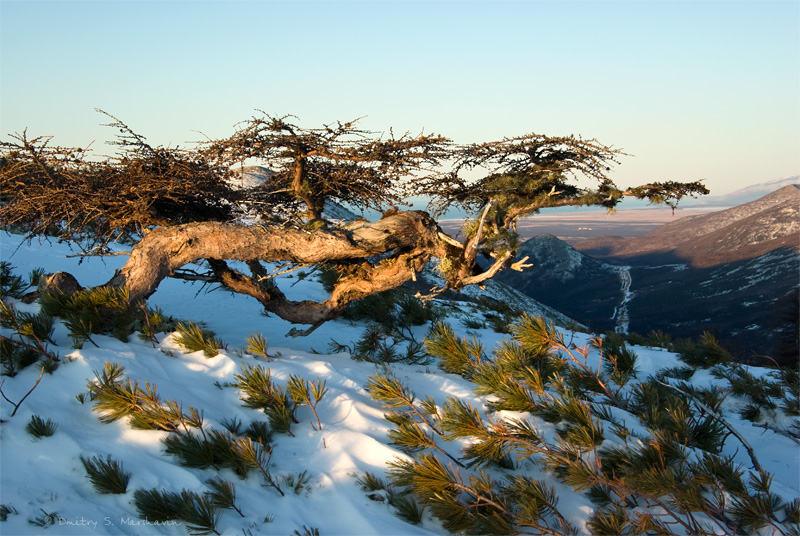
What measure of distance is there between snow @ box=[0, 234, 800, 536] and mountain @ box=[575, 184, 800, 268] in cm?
11471

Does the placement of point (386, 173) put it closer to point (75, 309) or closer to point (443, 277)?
point (443, 277)

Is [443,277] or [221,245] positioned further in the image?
[443,277]

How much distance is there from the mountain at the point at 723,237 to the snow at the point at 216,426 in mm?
114710

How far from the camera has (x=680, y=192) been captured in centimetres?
572

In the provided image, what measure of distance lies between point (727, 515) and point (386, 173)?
203 inches

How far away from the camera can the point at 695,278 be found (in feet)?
331

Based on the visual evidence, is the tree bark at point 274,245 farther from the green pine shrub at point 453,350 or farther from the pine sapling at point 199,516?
the pine sapling at point 199,516

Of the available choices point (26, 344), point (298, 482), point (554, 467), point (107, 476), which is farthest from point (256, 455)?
point (26, 344)

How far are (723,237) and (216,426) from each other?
152 metres

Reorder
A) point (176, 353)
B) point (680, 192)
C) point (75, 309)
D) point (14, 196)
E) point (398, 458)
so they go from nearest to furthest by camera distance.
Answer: point (398, 458) < point (176, 353) < point (75, 309) < point (680, 192) < point (14, 196)

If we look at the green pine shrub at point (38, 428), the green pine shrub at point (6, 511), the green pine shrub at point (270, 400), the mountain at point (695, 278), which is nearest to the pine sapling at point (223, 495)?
the green pine shrub at point (270, 400)

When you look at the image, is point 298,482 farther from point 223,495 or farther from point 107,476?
point 107,476

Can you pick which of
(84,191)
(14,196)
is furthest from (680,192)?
(14,196)

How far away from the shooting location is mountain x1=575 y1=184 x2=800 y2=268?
103250 millimetres
